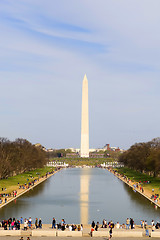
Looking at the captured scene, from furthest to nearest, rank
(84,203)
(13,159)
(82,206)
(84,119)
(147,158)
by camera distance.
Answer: (84,119)
(13,159)
(147,158)
(84,203)
(82,206)

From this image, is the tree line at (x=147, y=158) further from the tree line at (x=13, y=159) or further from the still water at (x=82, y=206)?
the tree line at (x=13, y=159)

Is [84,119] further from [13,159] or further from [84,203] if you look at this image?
[84,203]

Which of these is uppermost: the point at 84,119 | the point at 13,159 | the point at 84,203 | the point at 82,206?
the point at 84,119

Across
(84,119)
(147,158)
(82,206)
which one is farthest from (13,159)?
(84,119)

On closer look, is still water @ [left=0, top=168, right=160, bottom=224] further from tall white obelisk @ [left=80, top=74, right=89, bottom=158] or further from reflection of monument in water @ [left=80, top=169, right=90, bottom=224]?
tall white obelisk @ [left=80, top=74, right=89, bottom=158]

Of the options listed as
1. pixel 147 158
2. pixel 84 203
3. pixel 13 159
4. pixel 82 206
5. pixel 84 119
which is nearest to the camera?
pixel 82 206

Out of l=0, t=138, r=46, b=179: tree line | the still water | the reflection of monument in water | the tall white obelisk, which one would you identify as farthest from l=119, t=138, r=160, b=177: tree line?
the tall white obelisk

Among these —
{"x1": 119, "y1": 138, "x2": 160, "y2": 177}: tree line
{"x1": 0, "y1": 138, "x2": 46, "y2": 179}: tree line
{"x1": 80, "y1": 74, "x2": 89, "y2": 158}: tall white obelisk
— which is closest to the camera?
{"x1": 0, "y1": 138, "x2": 46, "y2": 179}: tree line

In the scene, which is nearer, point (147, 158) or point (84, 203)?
point (84, 203)

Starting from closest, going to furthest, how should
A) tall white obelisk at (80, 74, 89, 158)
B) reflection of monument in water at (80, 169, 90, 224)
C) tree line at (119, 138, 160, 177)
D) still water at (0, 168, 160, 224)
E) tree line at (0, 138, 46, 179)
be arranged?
reflection of monument in water at (80, 169, 90, 224) < still water at (0, 168, 160, 224) < tree line at (0, 138, 46, 179) < tree line at (119, 138, 160, 177) < tall white obelisk at (80, 74, 89, 158)

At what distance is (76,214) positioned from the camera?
46.2m

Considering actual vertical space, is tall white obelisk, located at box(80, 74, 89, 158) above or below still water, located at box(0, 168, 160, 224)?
above

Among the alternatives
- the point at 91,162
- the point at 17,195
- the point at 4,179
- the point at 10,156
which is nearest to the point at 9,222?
the point at 17,195

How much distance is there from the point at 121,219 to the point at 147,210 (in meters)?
7.10
